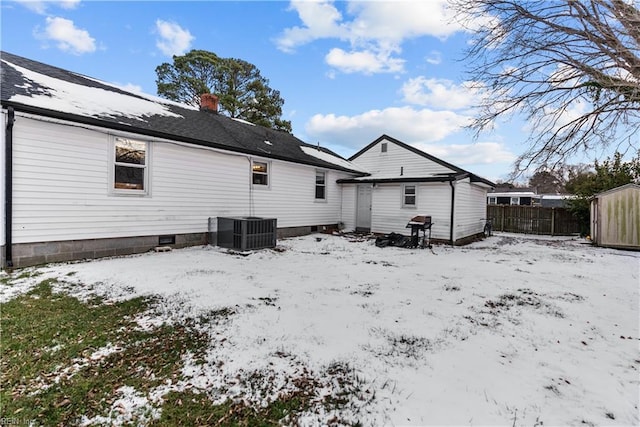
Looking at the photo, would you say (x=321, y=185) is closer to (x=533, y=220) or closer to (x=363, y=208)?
(x=363, y=208)

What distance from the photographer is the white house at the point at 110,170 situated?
20.1 ft

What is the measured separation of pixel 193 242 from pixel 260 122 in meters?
17.0

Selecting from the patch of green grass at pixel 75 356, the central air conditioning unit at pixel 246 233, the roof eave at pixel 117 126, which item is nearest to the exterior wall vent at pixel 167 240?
the central air conditioning unit at pixel 246 233

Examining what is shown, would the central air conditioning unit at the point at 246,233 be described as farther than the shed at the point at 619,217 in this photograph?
No

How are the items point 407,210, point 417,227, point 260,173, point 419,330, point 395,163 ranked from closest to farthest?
point 419,330 < point 417,227 < point 260,173 < point 407,210 < point 395,163

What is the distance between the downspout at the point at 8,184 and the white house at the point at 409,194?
1139 cm

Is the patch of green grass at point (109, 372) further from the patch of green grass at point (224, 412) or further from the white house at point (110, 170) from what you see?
the white house at point (110, 170)

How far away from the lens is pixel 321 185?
14289 mm

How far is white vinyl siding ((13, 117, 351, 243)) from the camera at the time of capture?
6.21 metres

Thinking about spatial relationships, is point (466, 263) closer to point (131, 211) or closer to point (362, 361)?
point (362, 361)

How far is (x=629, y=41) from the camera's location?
15.7 feet

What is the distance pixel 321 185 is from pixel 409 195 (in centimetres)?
400

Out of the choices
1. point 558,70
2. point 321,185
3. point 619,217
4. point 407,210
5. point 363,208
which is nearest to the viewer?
point 558,70

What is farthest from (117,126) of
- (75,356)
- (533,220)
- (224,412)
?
(533,220)
